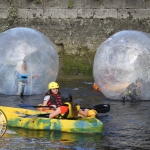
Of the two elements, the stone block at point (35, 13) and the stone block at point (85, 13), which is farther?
the stone block at point (35, 13)

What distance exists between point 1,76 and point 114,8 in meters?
6.93

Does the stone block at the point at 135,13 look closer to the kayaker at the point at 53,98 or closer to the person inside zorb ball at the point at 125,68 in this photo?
the person inside zorb ball at the point at 125,68

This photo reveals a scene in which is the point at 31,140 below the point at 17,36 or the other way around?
below

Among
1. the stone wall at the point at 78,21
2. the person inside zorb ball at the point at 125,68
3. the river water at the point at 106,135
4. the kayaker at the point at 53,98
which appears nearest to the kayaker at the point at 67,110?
the river water at the point at 106,135

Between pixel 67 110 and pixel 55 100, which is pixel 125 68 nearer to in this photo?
pixel 55 100

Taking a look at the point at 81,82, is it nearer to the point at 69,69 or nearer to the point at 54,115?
the point at 69,69

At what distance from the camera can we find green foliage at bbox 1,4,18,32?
2217 cm

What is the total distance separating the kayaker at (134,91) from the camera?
15.3 metres

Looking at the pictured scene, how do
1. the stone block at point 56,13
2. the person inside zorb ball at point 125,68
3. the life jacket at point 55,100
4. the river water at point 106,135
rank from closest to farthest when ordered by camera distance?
the river water at point 106,135
the life jacket at point 55,100
the person inside zorb ball at point 125,68
the stone block at point 56,13

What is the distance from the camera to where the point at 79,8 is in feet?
71.8

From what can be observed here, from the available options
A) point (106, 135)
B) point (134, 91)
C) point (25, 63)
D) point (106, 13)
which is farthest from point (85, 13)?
point (106, 135)

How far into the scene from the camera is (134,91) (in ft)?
50.9

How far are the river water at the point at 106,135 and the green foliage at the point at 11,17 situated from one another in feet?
23.1

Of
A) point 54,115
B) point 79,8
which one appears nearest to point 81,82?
point 79,8
